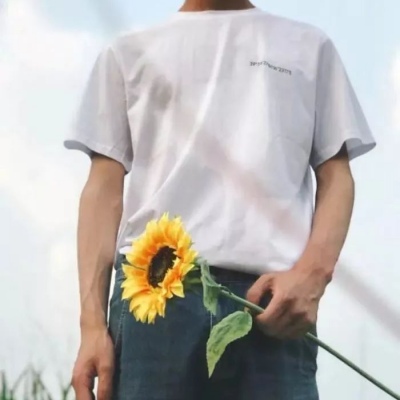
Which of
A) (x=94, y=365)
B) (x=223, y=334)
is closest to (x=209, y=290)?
(x=223, y=334)

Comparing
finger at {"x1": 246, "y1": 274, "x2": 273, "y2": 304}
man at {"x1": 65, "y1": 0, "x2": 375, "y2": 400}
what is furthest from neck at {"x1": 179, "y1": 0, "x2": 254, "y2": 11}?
finger at {"x1": 246, "y1": 274, "x2": 273, "y2": 304}

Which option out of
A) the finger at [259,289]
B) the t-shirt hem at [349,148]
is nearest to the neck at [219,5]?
the t-shirt hem at [349,148]

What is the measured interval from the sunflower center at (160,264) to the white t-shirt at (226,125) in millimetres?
47

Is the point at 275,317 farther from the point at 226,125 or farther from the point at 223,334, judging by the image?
the point at 226,125

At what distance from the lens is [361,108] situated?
60 centimetres

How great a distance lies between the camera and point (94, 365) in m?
0.53

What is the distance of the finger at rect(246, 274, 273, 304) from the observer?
48 centimetres

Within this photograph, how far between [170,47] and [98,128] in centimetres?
8

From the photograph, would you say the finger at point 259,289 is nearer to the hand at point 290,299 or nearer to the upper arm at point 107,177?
the hand at point 290,299

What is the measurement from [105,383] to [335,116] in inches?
10.1

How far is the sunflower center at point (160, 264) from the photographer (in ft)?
1.50

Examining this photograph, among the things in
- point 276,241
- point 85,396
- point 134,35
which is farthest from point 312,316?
point 134,35

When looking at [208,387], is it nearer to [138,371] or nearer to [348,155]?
[138,371]

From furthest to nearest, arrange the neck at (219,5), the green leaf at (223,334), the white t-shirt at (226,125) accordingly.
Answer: the neck at (219,5)
the white t-shirt at (226,125)
the green leaf at (223,334)
